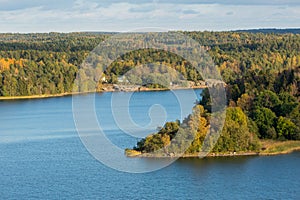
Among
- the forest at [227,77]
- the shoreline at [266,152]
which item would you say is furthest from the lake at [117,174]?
the forest at [227,77]

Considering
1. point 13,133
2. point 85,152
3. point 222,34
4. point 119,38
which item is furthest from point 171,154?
point 222,34

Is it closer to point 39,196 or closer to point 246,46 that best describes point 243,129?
point 39,196

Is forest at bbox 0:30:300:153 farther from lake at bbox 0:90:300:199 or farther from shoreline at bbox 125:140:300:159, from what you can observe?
lake at bbox 0:90:300:199

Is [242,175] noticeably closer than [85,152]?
Yes

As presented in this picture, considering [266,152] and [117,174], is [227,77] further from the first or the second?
[117,174]

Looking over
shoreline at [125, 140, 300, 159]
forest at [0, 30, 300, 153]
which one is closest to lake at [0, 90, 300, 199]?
shoreline at [125, 140, 300, 159]

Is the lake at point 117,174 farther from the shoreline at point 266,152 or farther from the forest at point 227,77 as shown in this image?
the forest at point 227,77
